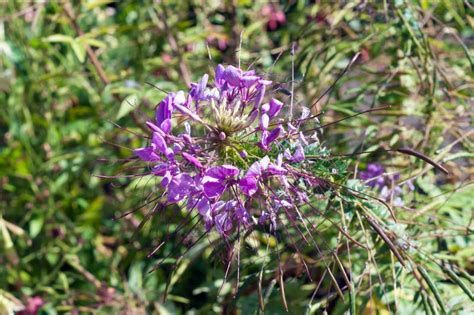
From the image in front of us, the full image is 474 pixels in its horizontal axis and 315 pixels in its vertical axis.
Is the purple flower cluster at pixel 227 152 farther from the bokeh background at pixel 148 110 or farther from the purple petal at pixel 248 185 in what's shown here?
the bokeh background at pixel 148 110

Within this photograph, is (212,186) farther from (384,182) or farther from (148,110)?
(148,110)

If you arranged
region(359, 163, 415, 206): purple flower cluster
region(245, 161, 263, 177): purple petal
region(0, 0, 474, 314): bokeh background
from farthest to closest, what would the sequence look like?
1. region(0, 0, 474, 314): bokeh background
2. region(359, 163, 415, 206): purple flower cluster
3. region(245, 161, 263, 177): purple petal

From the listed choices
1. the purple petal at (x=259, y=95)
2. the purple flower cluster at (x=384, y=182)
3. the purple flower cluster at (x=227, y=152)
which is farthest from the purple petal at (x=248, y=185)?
the purple flower cluster at (x=384, y=182)

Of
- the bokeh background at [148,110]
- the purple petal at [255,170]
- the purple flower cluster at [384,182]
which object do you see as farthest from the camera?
the bokeh background at [148,110]

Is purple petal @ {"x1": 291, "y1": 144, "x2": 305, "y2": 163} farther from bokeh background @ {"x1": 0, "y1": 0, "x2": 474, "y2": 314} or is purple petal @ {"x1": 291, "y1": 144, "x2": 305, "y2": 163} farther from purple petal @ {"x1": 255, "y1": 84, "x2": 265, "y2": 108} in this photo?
bokeh background @ {"x1": 0, "y1": 0, "x2": 474, "y2": 314}

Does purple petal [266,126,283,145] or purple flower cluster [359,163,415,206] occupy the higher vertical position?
purple petal [266,126,283,145]

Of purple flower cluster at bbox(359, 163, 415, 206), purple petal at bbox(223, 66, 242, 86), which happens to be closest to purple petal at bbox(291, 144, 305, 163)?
purple petal at bbox(223, 66, 242, 86)
